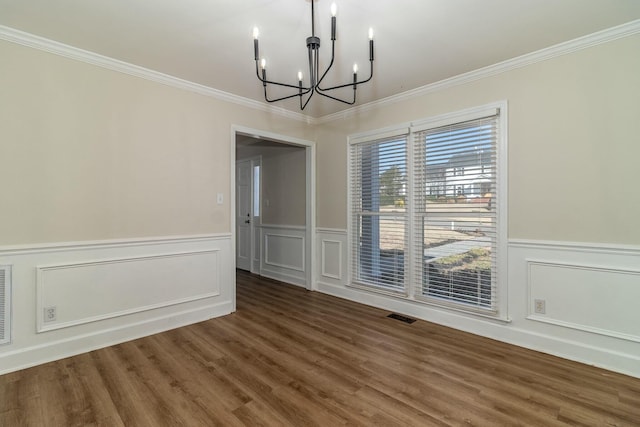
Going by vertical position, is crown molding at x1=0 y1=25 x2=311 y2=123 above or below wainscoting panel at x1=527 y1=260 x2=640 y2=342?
above

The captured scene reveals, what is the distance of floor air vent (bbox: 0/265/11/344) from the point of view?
2.29m

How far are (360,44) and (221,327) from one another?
9.62ft

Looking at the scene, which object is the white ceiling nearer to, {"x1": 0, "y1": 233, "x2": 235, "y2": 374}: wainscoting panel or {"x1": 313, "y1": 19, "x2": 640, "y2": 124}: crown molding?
{"x1": 313, "y1": 19, "x2": 640, "y2": 124}: crown molding

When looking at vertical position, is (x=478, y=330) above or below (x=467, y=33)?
below

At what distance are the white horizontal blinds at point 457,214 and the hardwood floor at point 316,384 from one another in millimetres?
493

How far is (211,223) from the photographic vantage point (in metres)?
3.47

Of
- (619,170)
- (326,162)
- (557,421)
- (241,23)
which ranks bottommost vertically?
(557,421)

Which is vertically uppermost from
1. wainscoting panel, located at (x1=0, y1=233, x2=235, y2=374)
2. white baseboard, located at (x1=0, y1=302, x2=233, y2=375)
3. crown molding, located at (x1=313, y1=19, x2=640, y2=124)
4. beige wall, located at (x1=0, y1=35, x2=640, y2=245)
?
crown molding, located at (x1=313, y1=19, x2=640, y2=124)

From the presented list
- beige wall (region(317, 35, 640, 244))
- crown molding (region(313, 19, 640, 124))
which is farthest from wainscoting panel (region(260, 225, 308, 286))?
beige wall (region(317, 35, 640, 244))

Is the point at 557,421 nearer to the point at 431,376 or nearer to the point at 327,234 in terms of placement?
the point at 431,376

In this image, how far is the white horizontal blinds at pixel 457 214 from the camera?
9.68 feet

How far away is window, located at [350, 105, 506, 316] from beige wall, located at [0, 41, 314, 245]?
1.77m

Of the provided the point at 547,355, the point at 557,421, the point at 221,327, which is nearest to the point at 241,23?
the point at 221,327

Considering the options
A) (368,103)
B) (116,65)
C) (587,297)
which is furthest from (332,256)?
(116,65)
